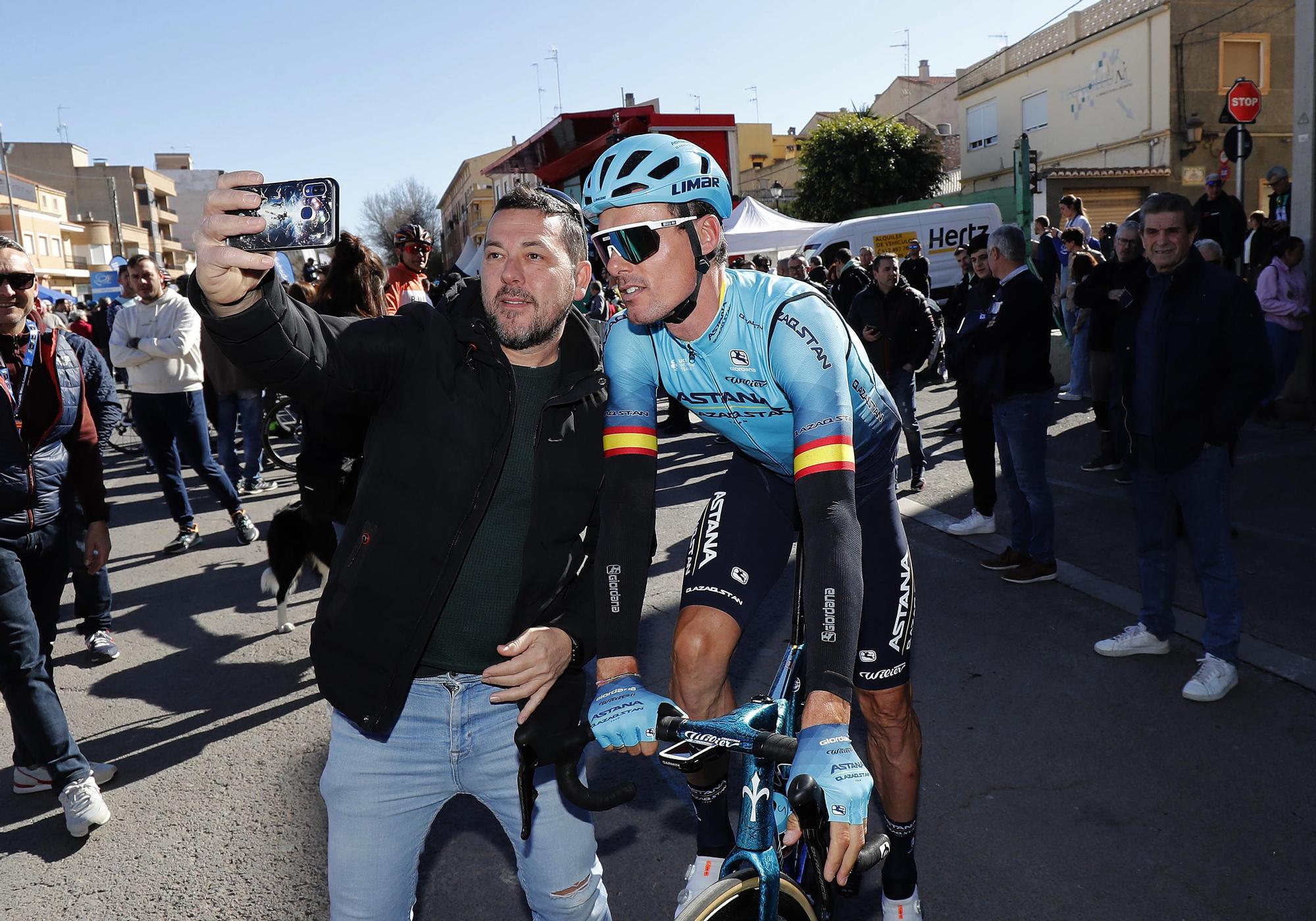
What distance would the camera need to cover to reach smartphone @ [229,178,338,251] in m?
1.80

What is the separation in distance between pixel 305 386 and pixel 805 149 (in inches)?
1738

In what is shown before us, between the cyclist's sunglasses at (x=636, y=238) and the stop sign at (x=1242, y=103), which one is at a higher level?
the stop sign at (x=1242, y=103)

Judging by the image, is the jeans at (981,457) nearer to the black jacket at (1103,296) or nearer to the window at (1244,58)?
the black jacket at (1103,296)

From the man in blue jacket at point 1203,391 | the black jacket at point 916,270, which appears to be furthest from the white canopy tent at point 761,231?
the man in blue jacket at point 1203,391

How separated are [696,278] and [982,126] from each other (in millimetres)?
44101

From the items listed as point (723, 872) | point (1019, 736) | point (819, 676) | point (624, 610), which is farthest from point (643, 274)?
point (1019, 736)

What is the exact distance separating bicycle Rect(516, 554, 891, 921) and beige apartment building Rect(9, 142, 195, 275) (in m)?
85.5

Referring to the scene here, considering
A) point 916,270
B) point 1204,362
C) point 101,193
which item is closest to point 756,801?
point 1204,362

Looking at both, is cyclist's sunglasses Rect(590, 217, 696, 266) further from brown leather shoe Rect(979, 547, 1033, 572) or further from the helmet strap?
brown leather shoe Rect(979, 547, 1033, 572)

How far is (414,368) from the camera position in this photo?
2.27 metres

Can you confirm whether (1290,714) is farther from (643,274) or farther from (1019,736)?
(643,274)

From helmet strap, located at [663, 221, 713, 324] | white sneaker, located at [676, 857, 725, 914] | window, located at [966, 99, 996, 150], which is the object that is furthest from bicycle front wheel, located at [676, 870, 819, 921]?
window, located at [966, 99, 996, 150]

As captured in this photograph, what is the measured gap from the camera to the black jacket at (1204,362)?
4.49m

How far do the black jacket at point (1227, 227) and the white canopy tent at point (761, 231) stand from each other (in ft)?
29.0
